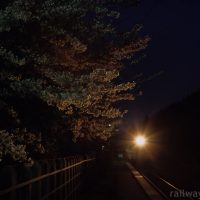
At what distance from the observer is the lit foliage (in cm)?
1007

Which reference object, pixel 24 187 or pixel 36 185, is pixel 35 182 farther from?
pixel 24 187


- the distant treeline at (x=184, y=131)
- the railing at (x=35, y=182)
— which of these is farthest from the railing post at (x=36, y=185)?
the distant treeline at (x=184, y=131)

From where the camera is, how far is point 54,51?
476 inches

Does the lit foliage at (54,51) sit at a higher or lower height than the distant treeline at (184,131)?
lower

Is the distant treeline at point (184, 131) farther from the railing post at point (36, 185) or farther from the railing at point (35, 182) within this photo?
the railing post at point (36, 185)

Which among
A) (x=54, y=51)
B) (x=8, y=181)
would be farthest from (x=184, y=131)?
(x=8, y=181)

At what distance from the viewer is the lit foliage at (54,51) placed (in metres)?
10.1

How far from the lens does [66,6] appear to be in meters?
10.0

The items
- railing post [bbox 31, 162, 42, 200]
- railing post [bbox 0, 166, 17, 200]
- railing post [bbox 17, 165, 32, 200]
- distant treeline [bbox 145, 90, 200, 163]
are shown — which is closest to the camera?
railing post [bbox 0, 166, 17, 200]

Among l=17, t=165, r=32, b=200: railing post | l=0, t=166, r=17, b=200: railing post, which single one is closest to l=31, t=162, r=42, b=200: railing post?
l=17, t=165, r=32, b=200: railing post

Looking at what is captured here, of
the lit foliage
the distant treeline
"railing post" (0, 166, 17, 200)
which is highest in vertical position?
the distant treeline

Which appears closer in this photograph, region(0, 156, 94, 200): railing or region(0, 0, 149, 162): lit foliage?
region(0, 156, 94, 200): railing

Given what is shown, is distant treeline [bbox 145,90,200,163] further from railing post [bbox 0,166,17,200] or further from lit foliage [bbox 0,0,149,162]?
railing post [bbox 0,166,17,200]

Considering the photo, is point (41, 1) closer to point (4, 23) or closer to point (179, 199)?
point (4, 23)
